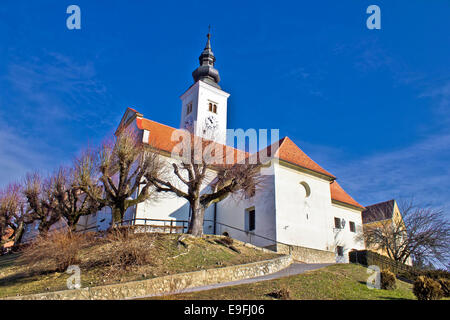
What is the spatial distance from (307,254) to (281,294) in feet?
44.0

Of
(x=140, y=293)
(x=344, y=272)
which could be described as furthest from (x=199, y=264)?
(x=344, y=272)

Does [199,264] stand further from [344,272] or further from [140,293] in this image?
[344,272]

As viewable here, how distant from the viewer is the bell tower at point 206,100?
42.6 meters

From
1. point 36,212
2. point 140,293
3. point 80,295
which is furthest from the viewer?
point 36,212

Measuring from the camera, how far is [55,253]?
16.6 m

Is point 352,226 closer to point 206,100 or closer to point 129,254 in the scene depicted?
point 206,100

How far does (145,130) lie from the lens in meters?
30.4

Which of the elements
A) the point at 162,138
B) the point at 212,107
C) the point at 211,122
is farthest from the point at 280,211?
the point at 212,107

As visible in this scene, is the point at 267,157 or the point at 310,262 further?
the point at 267,157

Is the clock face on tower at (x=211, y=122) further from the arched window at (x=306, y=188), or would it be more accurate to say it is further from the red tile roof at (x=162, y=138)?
the arched window at (x=306, y=188)

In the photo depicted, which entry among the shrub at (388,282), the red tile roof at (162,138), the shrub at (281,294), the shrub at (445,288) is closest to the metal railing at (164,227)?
the red tile roof at (162,138)

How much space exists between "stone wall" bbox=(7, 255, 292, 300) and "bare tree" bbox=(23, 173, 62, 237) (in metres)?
17.9

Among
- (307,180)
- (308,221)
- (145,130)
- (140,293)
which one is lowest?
(140,293)
